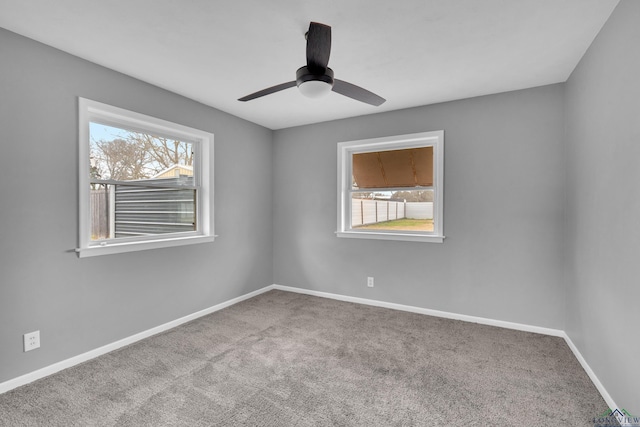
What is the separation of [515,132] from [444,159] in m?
0.71

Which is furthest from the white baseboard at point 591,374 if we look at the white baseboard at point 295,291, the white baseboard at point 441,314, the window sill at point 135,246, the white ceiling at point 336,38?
the window sill at point 135,246

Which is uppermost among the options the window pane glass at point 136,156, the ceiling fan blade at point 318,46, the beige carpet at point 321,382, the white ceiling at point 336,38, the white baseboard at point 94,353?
the white ceiling at point 336,38

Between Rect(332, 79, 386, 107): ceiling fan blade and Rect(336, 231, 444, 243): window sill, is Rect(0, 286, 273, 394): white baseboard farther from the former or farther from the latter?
Rect(332, 79, 386, 107): ceiling fan blade

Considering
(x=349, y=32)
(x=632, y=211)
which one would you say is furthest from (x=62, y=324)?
(x=632, y=211)

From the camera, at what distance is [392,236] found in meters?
3.80

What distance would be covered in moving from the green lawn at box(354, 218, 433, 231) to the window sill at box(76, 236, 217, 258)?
81.9 inches

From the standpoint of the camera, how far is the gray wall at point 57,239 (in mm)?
2105

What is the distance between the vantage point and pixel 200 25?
2025 mm

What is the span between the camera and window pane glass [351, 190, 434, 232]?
374 cm

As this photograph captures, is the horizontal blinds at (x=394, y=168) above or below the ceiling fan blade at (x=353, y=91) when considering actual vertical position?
below

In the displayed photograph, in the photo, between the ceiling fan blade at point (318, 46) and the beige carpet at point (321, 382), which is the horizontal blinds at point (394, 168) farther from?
the ceiling fan blade at point (318, 46)

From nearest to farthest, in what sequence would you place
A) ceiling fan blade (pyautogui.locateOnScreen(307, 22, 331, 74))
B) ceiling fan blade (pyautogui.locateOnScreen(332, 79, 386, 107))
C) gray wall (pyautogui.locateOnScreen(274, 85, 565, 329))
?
ceiling fan blade (pyautogui.locateOnScreen(307, 22, 331, 74)), ceiling fan blade (pyautogui.locateOnScreen(332, 79, 386, 107)), gray wall (pyautogui.locateOnScreen(274, 85, 565, 329))

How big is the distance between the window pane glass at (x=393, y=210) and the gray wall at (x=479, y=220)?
249 mm

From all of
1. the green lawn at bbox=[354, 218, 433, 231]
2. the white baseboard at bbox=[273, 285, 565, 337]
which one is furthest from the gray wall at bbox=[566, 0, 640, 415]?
the green lawn at bbox=[354, 218, 433, 231]
